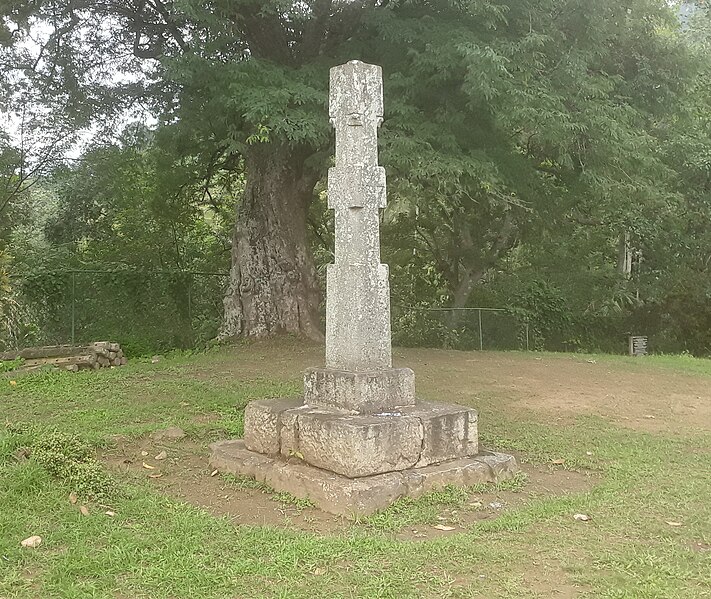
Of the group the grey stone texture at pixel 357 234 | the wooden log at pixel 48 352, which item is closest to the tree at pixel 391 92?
the wooden log at pixel 48 352

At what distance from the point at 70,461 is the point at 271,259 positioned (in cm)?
904

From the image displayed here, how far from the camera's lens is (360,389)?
568cm

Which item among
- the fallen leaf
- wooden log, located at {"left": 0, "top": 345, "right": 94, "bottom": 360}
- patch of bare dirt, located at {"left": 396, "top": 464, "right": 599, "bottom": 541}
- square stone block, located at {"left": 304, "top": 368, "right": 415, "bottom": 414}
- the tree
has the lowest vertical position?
patch of bare dirt, located at {"left": 396, "top": 464, "right": 599, "bottom": 541}

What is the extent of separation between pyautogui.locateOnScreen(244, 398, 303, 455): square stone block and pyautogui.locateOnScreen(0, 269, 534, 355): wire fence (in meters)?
8.74

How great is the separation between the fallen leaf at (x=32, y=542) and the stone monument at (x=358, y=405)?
1.76 metres

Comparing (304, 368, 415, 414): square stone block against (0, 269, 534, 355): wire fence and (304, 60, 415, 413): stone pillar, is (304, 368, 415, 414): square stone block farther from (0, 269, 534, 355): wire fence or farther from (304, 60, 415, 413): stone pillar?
(0, 269, 534, 355): wire fence

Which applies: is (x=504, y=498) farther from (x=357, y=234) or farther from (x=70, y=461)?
(x=70, y=461)

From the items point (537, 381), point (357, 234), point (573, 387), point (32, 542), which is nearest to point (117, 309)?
point (537, 381)

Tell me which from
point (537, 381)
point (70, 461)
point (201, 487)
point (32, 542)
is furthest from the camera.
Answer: point (537, 381)

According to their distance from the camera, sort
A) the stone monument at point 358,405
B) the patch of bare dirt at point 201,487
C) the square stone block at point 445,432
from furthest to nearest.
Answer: the square stone block at point 445,432 < the stone monument at point 358,405 < the patch of bare dirt at point 201,487

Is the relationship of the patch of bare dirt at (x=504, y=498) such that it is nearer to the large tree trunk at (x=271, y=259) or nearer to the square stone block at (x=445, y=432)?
the square stone block at (x=445, y=432)

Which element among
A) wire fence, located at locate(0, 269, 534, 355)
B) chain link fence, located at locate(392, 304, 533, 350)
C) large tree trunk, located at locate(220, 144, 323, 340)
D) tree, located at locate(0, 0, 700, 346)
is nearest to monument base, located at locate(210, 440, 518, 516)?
tree, located at locate(0, 0, 700, 346)

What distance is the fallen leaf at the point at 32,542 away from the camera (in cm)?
A: 420

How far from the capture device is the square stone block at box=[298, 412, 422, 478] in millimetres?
5211
